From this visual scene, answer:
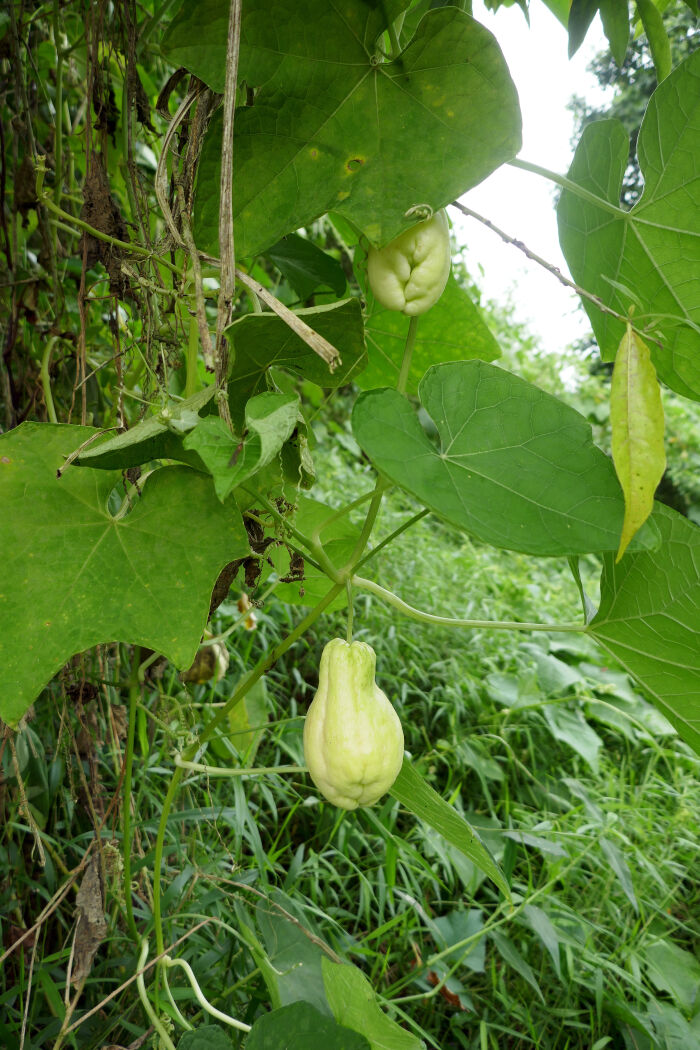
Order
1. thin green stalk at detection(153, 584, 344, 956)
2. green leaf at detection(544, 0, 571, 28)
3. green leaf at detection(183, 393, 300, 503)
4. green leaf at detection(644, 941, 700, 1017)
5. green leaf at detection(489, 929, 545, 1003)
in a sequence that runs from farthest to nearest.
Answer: green leaf at detection(644, 941, 700, 1017) < green leaf at detection(489, 929, 545, 1003) < green leaf at detection(544, 0, 571, 28) < thin green stalk at detection(153, 584, 344, 956) < green leaf at detection(183, 393, 300, 503)

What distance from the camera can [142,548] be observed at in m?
0.53

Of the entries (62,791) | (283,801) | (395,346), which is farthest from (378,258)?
(283,801)

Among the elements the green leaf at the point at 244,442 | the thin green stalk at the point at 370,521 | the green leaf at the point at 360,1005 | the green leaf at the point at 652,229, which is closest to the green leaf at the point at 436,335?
the green leaf at the point at 652,229

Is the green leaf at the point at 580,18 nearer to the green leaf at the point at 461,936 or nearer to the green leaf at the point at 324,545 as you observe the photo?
the green leaf at the point at 324,545

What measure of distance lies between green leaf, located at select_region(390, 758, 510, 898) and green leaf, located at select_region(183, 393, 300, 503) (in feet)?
1.20

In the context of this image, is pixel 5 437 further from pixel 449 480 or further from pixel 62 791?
pixel 62 791

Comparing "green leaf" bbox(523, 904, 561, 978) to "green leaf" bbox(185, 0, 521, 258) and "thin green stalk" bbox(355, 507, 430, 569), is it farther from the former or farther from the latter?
"green leaf" bbox(185, 0, 521, 258)

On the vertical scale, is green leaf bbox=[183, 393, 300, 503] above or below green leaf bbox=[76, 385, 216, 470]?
above

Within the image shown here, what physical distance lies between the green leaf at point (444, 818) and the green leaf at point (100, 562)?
0.84ft

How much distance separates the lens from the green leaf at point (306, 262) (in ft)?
2.34

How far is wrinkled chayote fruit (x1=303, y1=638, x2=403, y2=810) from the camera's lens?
1.60 feet

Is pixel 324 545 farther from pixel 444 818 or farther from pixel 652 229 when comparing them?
pixel 652 229

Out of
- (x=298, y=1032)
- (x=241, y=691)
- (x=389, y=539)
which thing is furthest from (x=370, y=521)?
(x=298, y=1032)

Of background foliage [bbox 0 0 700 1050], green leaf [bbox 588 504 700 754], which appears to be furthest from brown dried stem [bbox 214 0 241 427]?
green leaf [bbox 588 504 700 754]
